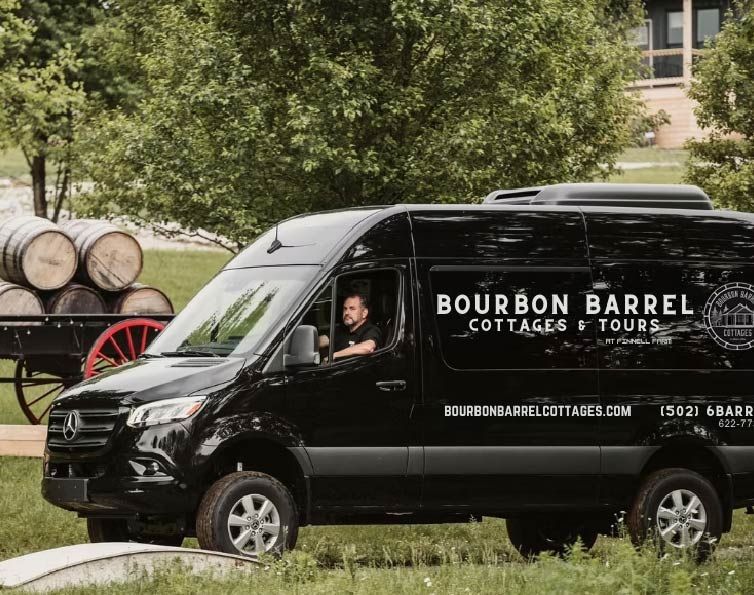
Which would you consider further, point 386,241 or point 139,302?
point 139,302

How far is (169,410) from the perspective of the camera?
1055 cm

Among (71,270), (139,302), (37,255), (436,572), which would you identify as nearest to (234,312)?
(436,572)

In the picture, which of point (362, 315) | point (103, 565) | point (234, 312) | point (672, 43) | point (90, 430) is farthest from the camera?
point (672, 43)

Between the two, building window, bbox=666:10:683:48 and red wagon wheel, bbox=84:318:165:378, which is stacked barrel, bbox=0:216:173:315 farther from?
building window, bbox=666:10:683:48

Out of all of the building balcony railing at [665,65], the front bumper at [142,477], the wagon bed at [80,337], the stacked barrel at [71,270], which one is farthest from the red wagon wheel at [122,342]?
the building balcony railing at [665,65]

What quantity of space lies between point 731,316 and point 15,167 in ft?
213

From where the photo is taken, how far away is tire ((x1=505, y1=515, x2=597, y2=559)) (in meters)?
12.9

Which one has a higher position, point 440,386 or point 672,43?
point 672,43

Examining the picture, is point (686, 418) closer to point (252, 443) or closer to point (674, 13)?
point (252, 443)

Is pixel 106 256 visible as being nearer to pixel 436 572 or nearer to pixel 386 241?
pixel 386 241

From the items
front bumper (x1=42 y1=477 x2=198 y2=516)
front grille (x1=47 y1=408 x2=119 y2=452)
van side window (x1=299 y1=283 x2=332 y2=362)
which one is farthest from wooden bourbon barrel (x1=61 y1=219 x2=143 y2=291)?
front bumper (x1=42 y1=477 x2=198 y2=516)

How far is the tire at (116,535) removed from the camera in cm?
1171

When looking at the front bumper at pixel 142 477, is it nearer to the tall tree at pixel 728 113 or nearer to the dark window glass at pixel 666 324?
the dark window glass at pixel 666 324

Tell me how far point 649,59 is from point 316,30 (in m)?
58.1
